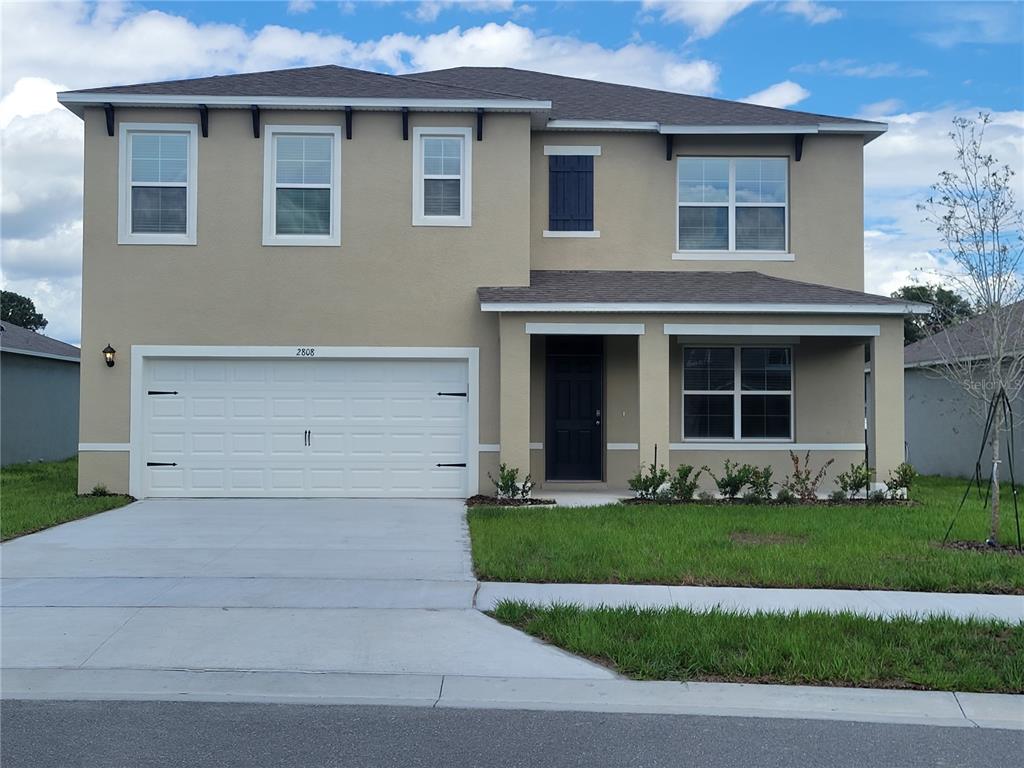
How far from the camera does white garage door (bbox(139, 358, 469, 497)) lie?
15664 millimetres

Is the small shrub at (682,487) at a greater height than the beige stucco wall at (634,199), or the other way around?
the beige stucco wall at (634,199)

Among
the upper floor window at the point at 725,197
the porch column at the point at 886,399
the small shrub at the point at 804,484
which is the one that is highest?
the upper floor window at the point at 725,197

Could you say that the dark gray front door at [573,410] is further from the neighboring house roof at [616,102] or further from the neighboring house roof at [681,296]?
the neighboring house roof at [616,102]

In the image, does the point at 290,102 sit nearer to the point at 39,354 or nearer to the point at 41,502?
the point at 41,502

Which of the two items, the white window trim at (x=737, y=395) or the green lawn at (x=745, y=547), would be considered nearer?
the green lawn at (x=745, y=547)

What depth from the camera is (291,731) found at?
5.65 metres

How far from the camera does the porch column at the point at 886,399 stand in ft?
49.9

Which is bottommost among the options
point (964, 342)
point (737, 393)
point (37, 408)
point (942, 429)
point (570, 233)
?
point (942, 429)

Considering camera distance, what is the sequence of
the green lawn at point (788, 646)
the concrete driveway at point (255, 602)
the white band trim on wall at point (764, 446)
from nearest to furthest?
the green lawn at point (788, 646) → the concrete driveway at point (255, 602) → the white band trim on wall at point (764, 446)

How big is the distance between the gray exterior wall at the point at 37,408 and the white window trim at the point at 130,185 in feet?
33.3

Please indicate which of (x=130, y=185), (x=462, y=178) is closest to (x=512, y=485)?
(x=462, y=178)

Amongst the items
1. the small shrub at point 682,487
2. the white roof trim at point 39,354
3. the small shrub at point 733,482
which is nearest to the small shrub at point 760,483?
the small shrub at point 733,482

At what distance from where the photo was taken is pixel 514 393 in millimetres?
15180

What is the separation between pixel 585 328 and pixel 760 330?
2.77 m
